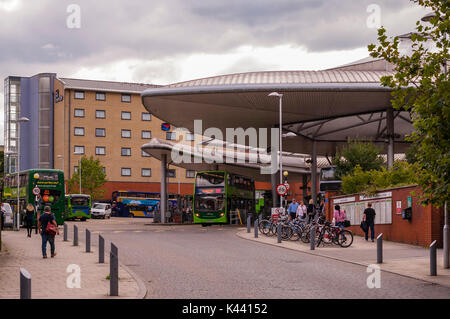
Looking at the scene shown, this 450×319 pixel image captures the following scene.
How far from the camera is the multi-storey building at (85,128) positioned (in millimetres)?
91812

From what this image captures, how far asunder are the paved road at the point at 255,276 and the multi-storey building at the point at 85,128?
7099 centimetres

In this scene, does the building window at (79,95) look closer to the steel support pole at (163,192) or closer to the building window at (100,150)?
the building window at (100,150)

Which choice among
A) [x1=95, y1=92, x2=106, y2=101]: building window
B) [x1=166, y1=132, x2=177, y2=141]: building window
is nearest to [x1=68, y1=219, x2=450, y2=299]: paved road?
[x1=95, y1=92, x2=106, y2=101]: building window

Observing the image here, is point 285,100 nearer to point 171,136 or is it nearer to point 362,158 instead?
point 362,158

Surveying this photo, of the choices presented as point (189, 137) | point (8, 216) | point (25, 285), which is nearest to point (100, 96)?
point (189, 137)

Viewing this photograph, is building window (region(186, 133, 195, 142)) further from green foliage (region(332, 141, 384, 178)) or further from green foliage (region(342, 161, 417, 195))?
green foliage (region(342, 161, 417, 195))

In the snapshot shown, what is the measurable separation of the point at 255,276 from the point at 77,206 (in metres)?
48.4

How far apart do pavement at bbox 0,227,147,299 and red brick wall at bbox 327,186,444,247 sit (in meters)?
10.5

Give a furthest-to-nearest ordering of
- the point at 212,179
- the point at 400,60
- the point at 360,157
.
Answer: the point at 212,179 < the point at 360,157 < the point at 400,60
